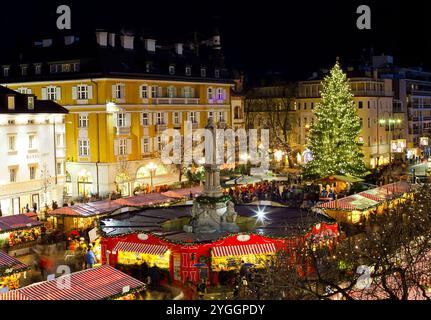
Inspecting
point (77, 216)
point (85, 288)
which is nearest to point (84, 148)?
point (77, 216)

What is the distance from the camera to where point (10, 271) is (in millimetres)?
23906

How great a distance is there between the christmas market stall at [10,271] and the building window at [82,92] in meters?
32.3

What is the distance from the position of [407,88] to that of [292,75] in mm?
16006

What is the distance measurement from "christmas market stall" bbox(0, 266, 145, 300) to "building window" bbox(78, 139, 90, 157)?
1412 inches

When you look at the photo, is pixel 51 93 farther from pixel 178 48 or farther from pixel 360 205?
pixel 360 205

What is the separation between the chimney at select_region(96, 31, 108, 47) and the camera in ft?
187

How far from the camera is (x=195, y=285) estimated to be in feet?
84.7

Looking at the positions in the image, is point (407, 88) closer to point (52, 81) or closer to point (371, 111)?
point (371, 111)

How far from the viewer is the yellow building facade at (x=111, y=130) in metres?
54.5

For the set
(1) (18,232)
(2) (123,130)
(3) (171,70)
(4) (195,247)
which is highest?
(3) (171,70)

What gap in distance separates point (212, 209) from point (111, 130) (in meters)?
26.0

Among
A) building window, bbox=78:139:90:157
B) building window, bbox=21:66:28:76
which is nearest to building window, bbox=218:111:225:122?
building window, bbox=78:139:90:157

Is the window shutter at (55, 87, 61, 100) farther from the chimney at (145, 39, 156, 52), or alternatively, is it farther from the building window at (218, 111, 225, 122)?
the building window at (218, 111, 225, 122)

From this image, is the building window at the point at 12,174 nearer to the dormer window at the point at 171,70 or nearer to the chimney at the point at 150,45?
the dormer window at the point at 171,70
